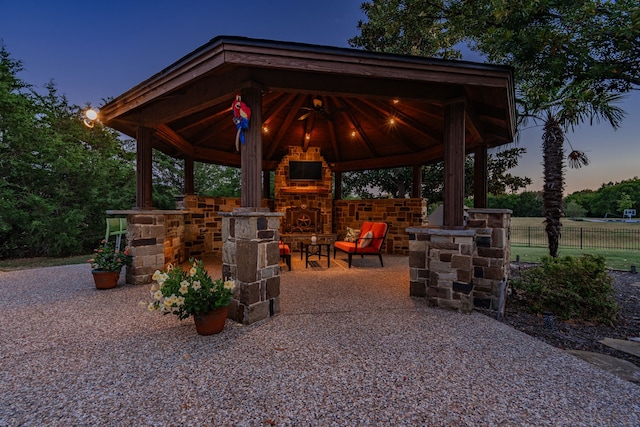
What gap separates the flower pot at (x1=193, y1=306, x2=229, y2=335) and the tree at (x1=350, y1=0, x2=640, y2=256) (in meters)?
6.54

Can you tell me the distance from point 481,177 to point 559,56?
9.89 feet

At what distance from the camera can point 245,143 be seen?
289cm

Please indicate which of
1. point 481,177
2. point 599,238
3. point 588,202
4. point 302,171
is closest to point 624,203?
point 588,202

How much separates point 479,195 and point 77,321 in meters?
6.25

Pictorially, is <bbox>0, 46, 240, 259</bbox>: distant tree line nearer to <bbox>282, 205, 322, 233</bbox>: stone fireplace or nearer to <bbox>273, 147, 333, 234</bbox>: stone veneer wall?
<bbox>273, 147, 333, 234</bbox>: stone veneer wall

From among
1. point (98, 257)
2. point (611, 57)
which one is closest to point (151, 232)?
point (98, 257)

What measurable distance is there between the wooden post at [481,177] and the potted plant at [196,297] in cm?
480

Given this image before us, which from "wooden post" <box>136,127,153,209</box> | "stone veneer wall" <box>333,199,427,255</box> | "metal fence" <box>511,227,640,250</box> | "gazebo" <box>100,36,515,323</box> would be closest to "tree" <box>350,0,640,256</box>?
"gazebo" <box>100,36,515,323</box>

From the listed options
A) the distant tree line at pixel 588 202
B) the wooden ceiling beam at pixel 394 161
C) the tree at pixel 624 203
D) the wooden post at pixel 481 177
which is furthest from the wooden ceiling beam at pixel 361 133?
the tree at pixel 624 203

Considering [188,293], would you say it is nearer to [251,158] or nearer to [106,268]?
[251,158]

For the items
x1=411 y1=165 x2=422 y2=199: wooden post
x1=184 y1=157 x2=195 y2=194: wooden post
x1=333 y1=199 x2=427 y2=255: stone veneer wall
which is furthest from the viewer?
x1=411 y1=165 x2=422 y2=199: wooden post

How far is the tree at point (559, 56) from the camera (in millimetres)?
4684

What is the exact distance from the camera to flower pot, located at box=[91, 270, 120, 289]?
383cm

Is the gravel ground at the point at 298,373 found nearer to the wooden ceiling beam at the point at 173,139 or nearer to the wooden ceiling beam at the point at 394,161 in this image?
the wooden ceiling beam at the point at 173,139
